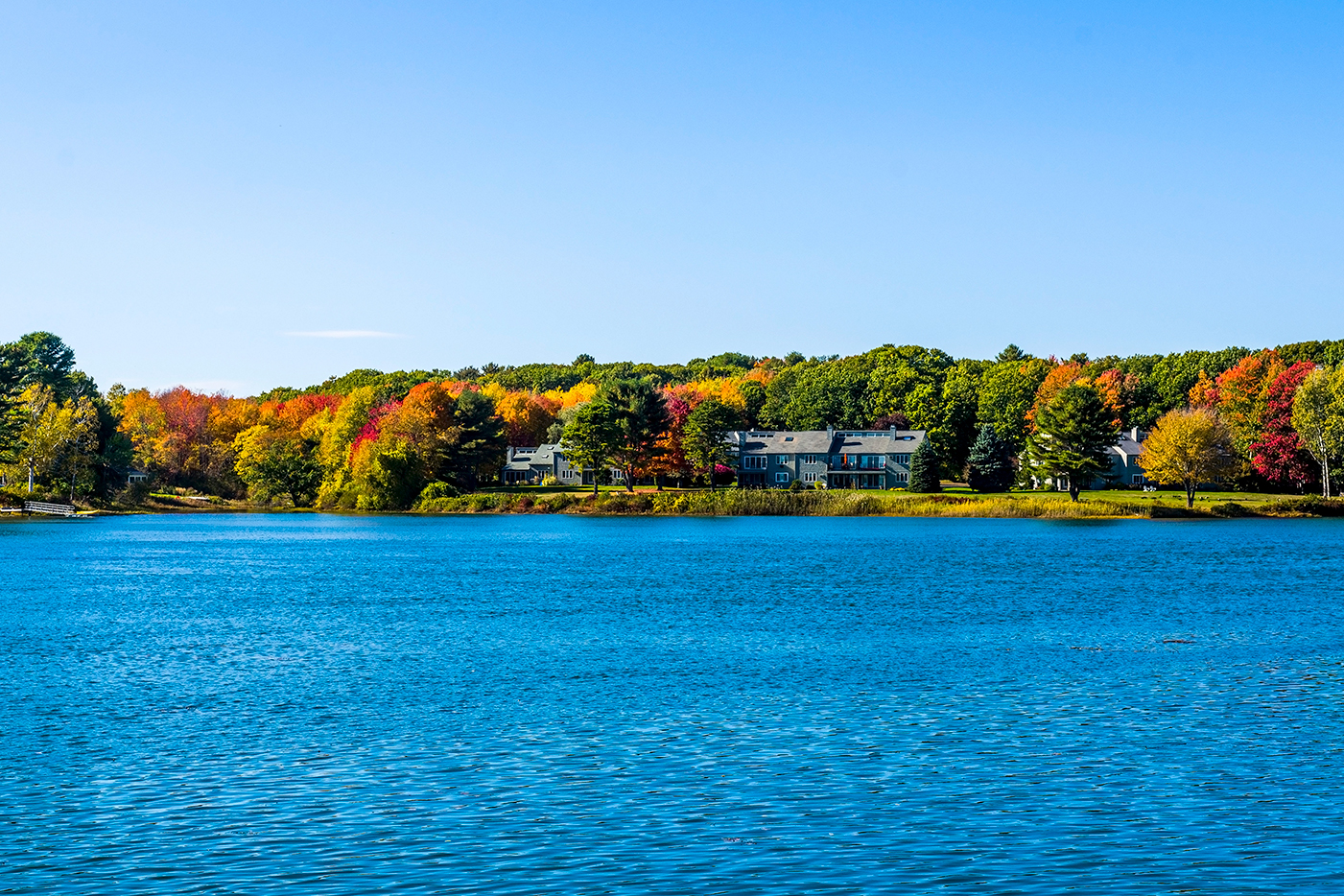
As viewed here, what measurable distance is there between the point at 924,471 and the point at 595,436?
32957mm

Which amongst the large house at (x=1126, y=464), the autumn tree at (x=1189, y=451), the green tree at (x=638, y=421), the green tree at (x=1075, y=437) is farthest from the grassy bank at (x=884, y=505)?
the large house at (x=1126, y=464)

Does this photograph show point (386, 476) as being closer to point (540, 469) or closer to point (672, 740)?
point (540, 469)

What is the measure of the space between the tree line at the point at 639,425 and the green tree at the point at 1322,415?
18 centimetres

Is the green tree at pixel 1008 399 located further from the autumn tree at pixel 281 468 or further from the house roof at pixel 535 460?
the autumn tree at pixel 281 468

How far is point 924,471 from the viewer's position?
123 meters

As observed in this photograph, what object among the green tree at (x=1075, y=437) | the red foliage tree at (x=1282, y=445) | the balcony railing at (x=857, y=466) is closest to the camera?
the green tree at (x=1075, y=437)

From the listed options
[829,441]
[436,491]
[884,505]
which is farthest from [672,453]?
[884,505]

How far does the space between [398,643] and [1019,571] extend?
32527 millimetres

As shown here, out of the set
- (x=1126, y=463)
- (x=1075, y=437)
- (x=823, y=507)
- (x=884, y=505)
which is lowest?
(x=823, y=507)

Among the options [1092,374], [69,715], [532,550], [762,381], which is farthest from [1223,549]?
[762,381]

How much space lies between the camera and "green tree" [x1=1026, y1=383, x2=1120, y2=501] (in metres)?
109

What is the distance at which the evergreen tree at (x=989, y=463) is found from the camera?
410 feet

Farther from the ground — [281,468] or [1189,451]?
[1189,451]

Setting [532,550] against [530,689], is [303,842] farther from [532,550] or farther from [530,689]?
[532,550]
